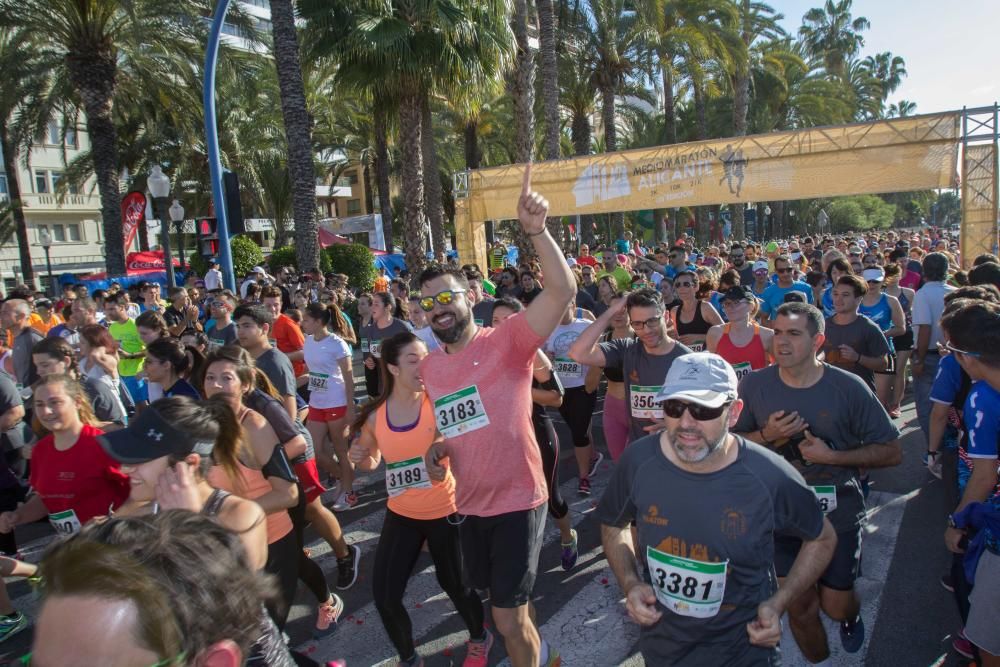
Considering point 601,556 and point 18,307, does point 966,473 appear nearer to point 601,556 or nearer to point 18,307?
point 601,556

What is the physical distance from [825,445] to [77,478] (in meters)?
4.00

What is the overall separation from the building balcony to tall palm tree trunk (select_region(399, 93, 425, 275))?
31.7 meters

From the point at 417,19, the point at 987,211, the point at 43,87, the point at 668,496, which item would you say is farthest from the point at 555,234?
the point at 668,496

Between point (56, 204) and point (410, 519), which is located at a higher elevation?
point (56, 204)

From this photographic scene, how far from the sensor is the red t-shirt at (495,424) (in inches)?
125

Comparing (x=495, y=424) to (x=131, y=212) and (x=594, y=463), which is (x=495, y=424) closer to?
(x=594, y=463)

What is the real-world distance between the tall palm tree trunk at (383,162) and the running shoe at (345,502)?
13.2 metres

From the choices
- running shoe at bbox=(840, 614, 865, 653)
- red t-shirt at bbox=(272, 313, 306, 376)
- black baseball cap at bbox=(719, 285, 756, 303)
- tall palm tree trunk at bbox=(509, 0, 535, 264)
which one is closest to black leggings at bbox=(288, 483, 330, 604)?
running shoe at bbox=(840, 614, 865, 653)

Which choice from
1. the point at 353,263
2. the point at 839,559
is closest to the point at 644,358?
the point at 839,559

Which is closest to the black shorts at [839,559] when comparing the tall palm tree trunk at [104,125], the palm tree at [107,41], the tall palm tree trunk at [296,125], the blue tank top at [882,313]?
the blue tank top at [882,313]

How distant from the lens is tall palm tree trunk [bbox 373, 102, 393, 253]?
1854 cm

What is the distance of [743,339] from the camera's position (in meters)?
5.55

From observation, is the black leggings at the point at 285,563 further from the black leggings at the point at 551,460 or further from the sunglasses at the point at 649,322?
the sunglasses at the point at 649,322

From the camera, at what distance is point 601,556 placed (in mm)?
5035
